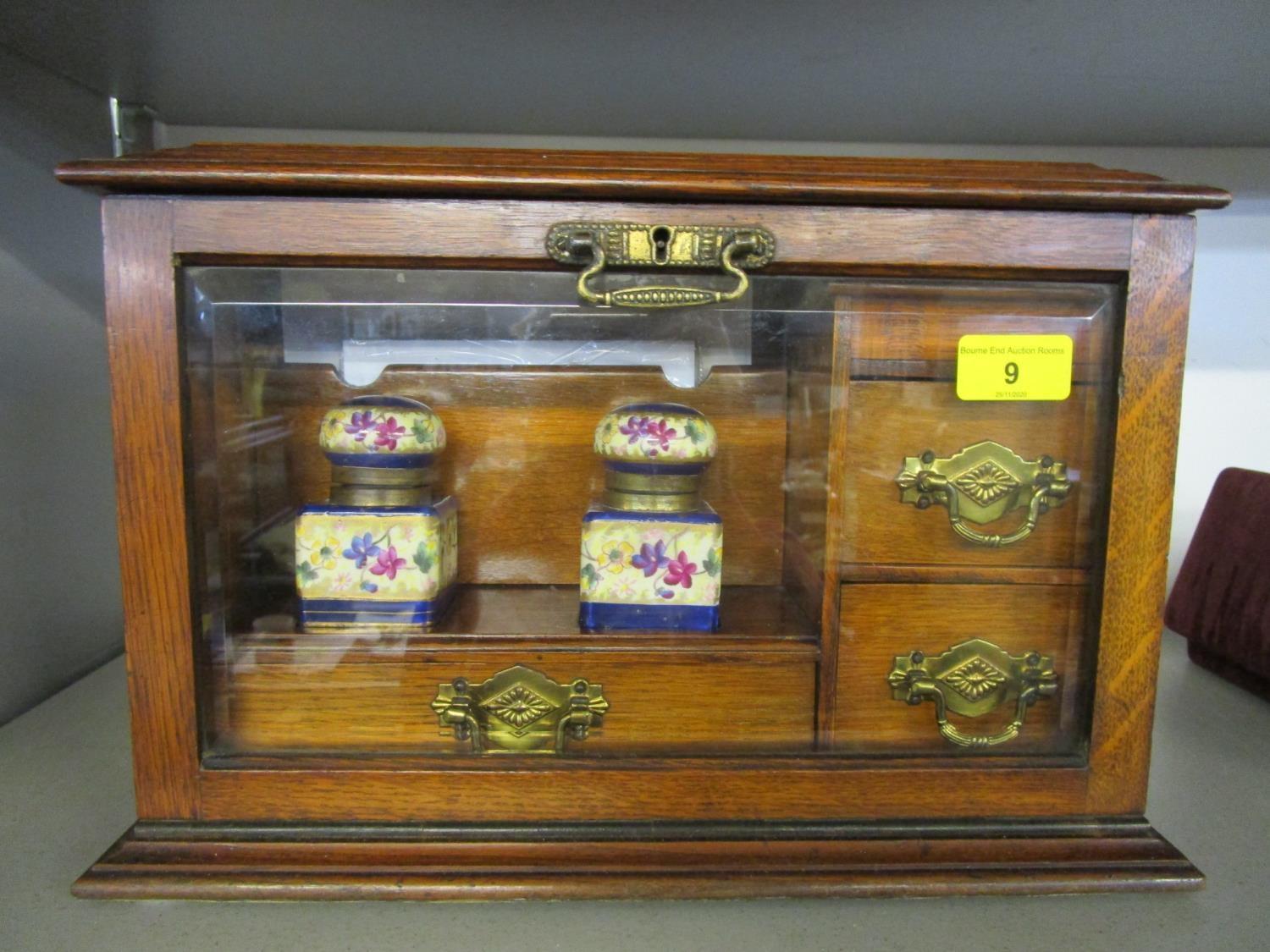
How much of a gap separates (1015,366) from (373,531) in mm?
622

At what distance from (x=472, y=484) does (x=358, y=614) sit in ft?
0.74

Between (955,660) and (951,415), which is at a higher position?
(951,415)

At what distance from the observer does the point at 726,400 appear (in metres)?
0.97

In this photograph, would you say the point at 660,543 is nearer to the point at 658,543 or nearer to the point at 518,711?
the point at 658,543

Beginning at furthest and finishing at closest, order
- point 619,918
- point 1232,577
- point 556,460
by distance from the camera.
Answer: point 1232,577
point 556,460
point 619,918

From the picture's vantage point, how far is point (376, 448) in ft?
2.79

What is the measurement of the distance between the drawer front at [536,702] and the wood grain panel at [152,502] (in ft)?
0.19

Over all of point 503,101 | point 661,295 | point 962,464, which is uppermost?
point 503,101

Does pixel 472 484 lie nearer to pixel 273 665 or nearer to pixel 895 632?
pixel 273 665

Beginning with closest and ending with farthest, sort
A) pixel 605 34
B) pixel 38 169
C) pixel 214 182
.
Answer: pixel 214 182 < pixel 605 34 < pixel 38 169

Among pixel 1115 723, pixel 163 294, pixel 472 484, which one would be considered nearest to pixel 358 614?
pixel 472 484

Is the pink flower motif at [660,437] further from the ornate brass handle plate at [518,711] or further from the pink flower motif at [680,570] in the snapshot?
the ornate brass handle plate at [518,711]

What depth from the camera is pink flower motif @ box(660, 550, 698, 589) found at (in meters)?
0.85

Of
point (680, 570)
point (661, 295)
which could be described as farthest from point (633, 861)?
point (661, 295)
